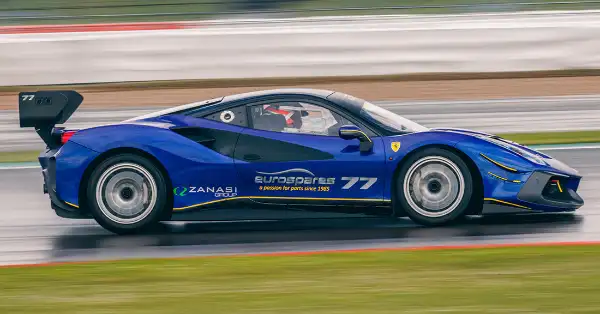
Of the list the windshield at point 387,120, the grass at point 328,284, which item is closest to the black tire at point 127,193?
the grass at point 328,284

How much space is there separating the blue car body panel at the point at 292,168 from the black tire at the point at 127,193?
0.09 metres

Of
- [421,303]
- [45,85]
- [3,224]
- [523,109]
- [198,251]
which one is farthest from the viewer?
[45,85]

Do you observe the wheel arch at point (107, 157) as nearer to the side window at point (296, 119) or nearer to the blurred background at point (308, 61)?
the side window at point (296, 119)

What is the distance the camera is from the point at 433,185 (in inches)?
295

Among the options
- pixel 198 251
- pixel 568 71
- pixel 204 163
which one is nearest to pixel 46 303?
pixel 198 251

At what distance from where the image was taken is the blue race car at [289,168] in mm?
7465

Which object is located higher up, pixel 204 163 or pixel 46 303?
pixel 204 163

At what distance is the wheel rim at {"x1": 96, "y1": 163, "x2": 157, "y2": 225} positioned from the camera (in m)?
7.71

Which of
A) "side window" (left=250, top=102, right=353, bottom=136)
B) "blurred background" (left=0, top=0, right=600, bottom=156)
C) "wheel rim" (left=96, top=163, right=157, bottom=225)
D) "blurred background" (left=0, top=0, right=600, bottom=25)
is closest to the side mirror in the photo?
"side window" (left=250, top=102, right=353, bottom=136)

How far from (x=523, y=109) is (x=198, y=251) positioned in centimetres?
945

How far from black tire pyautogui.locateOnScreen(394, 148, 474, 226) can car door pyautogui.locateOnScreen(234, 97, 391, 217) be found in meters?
0.18

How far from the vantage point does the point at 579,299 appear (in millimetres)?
5309

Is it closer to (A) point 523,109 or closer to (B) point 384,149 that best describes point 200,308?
(B) point 384,149

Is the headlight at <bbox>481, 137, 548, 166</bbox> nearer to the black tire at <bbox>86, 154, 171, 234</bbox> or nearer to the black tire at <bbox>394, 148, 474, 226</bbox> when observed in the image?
the black tire at <bbox>394, 148, 474, 226</bbox>
